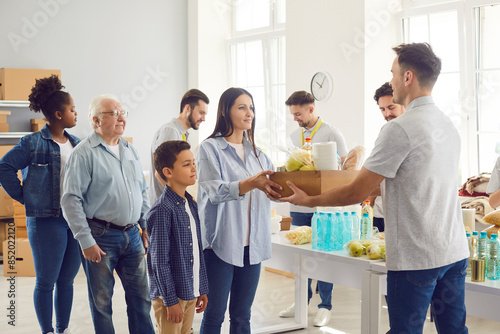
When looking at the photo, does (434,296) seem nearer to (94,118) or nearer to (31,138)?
(94,118)

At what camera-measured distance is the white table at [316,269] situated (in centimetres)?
261

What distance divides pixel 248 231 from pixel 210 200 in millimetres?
220

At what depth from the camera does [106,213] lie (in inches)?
111

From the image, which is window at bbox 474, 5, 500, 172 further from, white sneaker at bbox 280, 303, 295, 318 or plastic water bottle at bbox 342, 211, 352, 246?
plastic water bottle at bbox 342, 211, 352, 246

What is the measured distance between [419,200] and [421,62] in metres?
0.46

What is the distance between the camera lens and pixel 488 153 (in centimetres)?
510

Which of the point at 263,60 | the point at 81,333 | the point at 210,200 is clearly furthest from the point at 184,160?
the point at 263,60

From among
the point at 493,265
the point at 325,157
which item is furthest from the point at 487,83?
the point at 325,157

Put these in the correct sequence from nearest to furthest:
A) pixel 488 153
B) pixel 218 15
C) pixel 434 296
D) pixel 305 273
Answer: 1. pixel 434 296
2. pixel 305 273
3. pixel 488 153
4. pixel 218 15

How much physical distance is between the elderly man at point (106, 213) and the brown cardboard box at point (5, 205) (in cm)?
377

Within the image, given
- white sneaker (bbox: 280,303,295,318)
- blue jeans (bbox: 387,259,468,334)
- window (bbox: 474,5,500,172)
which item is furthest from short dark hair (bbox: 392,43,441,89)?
window (bbox: 474,5,500,172)

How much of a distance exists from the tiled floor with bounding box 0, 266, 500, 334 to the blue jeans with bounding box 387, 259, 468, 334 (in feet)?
6.16

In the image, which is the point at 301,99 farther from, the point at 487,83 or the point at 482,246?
the point at 482,246

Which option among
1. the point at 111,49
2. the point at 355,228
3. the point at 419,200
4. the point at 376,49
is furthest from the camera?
the point at 111,49
